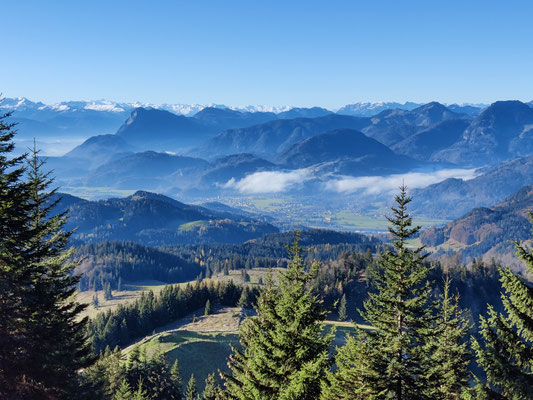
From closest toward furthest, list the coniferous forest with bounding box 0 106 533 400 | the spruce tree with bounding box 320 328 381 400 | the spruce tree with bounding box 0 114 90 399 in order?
the coniferous forest with bounding box 0 106 533 400
the spruce tree with bounding box 320 328 381 400
the spruce tree with bounding box 0 114 90 399

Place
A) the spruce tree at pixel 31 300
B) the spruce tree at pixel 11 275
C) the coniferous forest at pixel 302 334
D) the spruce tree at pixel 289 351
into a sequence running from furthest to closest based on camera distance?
1. the spruce tree at pixel 31 300
2. the spruce tree at pixel 11 275
3. the spruce tree at pixel 289 351
4. the coniferous forest at pixel 302 334

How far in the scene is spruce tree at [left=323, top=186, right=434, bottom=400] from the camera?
2383 centimetres

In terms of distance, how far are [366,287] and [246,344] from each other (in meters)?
162

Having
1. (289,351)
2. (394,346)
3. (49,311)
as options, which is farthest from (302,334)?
(49,311)

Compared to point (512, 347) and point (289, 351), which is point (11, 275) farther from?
point (512, 347)

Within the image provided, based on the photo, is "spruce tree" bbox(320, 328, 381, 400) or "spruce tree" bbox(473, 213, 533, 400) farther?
"spruce tree" bbox(320, 328, 381, 400)

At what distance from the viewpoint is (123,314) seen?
138875mm

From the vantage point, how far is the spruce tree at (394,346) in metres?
23.8

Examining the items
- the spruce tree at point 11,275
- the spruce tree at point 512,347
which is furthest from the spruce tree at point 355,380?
the spruce tree at point 11,275

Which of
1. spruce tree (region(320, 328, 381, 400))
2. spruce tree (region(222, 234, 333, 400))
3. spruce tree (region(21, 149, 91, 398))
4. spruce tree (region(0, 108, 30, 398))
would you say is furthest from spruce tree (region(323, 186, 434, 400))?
spruce tree (region(0, 108, 30, 398))

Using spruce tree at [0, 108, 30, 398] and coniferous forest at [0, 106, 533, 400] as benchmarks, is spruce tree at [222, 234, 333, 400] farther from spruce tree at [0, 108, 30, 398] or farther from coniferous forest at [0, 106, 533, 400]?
spruce tree at [0, 108, 30, 398]

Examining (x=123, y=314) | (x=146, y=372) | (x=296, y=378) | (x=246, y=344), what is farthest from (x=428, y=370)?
(x=123, y=314)

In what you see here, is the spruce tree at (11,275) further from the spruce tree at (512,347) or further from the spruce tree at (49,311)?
the spruce tree at (512,347)

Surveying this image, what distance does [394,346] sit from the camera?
23578 mm
